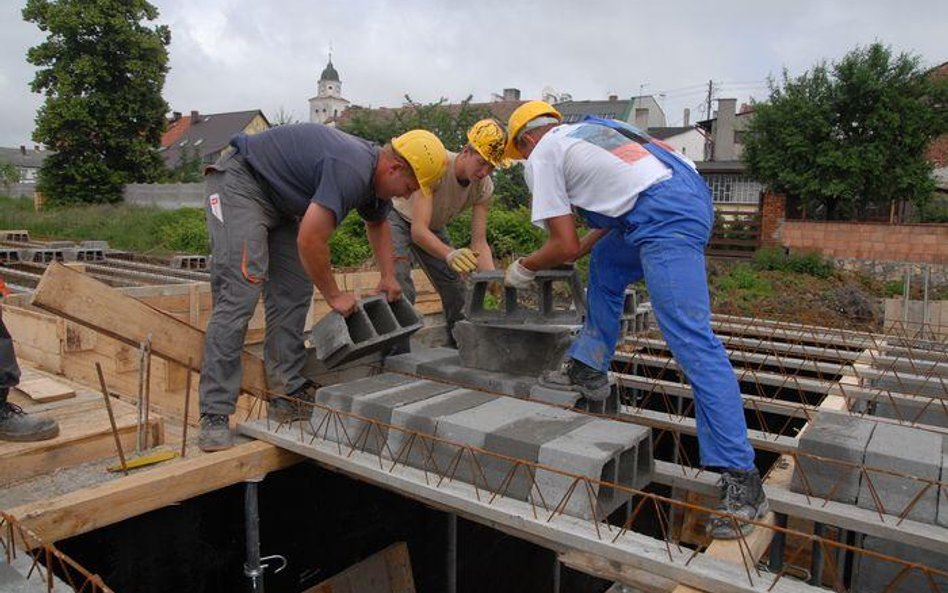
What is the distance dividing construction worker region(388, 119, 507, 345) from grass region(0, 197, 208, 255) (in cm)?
720

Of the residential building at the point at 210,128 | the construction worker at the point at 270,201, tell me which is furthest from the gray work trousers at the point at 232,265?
the residential building at the point at 210,128

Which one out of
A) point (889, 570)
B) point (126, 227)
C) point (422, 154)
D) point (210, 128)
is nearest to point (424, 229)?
point (422, 154)

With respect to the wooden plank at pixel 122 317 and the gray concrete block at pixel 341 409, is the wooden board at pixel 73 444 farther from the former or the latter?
the gray concrete block at pixel 341 409

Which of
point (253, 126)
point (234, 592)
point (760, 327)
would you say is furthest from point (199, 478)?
point (253, 126)

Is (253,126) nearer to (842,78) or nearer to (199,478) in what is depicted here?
(842,78)

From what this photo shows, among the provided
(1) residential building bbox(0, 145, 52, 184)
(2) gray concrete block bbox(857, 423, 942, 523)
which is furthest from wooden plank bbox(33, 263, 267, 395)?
(1) residential building bbox(0, 145, 52, 184)

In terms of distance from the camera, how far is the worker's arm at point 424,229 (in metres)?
4.12

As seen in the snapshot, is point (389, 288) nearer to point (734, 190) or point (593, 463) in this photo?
point (593, 463)

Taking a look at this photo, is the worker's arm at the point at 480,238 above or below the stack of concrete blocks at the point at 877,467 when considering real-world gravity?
above

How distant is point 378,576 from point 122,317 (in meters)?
2.00

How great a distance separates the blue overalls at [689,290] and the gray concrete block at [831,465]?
0.33 metres

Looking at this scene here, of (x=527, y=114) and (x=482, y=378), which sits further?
(x=482, y=378)

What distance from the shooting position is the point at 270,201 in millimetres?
3143

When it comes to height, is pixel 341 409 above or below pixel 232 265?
below
